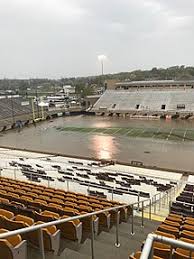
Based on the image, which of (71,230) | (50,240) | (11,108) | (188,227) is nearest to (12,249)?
(50,240)

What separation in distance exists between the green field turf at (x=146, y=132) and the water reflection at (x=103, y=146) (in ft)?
10.2

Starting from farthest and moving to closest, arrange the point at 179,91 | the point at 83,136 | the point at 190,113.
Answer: the point at 179,91
the point at 190,113
the point at 83,136

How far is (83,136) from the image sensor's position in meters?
39.2

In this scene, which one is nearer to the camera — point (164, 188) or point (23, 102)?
point (164, 188)

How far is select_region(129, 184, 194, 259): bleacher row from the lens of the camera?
421 centimetres

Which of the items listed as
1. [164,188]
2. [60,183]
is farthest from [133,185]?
[60,183]

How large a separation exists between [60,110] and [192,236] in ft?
199

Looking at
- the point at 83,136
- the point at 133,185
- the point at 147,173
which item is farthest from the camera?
the point at 83,136

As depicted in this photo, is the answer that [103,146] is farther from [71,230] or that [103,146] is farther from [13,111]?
[13,111]

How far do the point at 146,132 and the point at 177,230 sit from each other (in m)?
34.8

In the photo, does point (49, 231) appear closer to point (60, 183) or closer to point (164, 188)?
point (60, 183)

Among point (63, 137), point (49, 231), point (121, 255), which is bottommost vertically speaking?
point (63, 137)

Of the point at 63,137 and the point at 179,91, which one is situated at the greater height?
the point at 179,91

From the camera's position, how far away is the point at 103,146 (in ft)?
109
